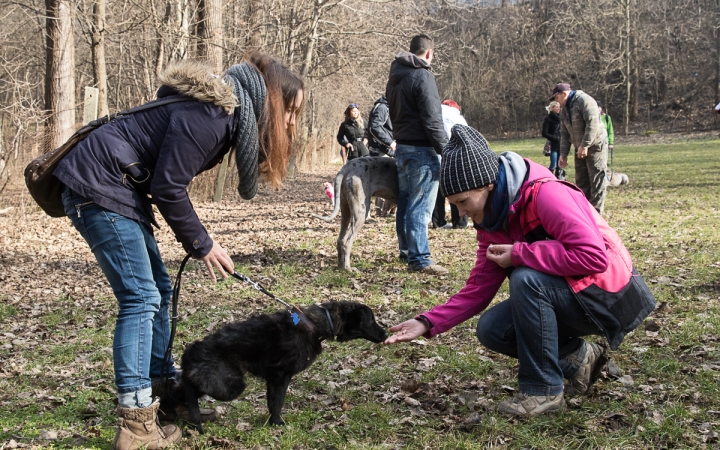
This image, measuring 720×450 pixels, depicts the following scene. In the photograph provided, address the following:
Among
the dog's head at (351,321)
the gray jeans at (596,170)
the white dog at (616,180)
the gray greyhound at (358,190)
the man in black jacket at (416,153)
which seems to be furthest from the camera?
the white dog at (616,180)

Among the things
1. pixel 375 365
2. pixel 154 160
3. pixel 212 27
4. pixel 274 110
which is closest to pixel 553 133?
pixel 212 27

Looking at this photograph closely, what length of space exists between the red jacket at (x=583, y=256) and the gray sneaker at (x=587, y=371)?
45cm

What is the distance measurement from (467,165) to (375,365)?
6.55 feet

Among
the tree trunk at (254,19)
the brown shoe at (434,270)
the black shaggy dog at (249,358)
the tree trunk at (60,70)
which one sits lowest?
the brown shoe at (434,270)

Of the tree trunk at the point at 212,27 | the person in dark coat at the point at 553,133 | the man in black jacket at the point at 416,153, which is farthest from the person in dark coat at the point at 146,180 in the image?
the person in dark coat at the point at 553,133

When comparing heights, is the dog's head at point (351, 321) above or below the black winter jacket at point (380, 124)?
below

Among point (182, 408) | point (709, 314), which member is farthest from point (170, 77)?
point (709, 314)

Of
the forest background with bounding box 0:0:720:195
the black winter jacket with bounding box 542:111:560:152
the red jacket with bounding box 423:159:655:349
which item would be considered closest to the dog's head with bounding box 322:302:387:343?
the red jacket with bounding box 423:159:655:349

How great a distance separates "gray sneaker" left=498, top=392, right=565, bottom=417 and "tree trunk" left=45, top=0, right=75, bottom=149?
11709 millimetres

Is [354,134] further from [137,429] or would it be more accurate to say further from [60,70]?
[137,429]

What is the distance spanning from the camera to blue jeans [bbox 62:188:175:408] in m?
3.02

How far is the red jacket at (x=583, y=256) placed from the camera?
10.4ft

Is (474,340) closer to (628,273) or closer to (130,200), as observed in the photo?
(628,273)

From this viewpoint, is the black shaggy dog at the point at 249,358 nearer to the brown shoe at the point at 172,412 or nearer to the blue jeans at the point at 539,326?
the brown shoe at the point at 172,412
